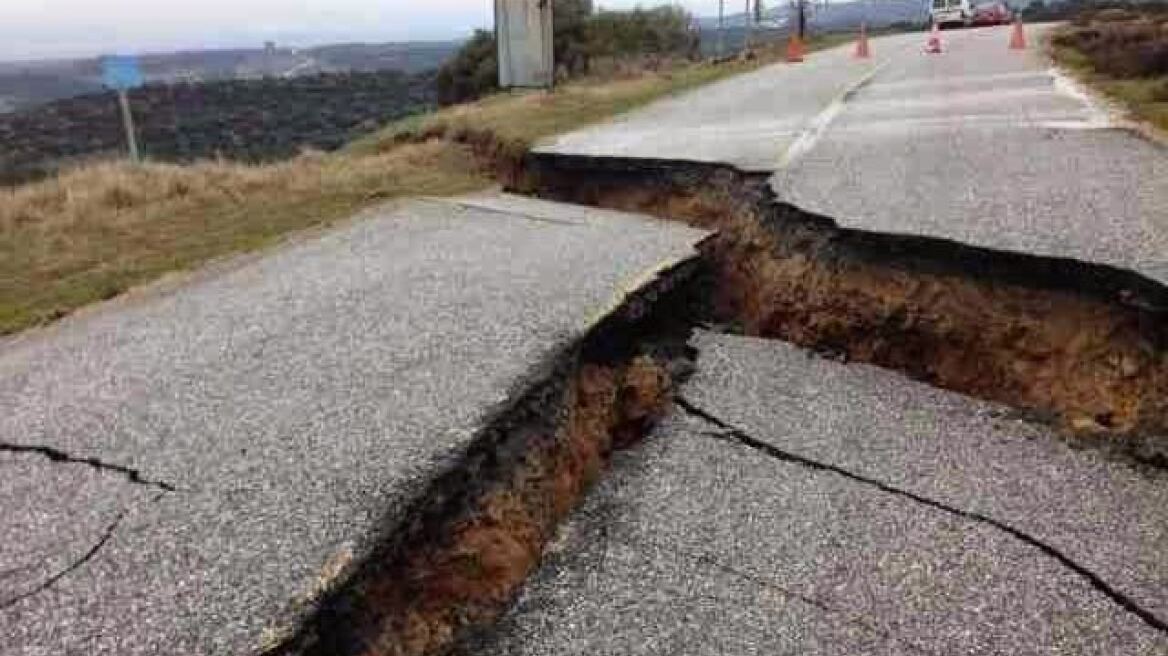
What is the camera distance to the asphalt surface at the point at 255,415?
3.65m

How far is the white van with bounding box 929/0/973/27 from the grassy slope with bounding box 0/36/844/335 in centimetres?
2966

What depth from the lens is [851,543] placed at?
14.3 feet

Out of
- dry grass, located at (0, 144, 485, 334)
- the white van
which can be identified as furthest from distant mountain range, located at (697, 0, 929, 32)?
dry grass, located at (0, 144, 485, 334)

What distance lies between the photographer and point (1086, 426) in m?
5.43

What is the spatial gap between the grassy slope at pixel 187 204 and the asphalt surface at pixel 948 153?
135 cm

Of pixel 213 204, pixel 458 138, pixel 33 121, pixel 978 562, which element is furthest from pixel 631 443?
pixel 33 121

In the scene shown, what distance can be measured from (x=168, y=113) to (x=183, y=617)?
3293 cm

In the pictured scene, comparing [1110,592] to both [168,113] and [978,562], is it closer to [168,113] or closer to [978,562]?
[978,562]

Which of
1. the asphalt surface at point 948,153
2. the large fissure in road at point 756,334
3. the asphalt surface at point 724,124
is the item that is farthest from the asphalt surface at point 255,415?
the asphalt surface at point 724,124

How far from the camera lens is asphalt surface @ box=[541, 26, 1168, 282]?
22.0ft

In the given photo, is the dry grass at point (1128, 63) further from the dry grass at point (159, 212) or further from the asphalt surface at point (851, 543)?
the dry grass at point (159, 212)

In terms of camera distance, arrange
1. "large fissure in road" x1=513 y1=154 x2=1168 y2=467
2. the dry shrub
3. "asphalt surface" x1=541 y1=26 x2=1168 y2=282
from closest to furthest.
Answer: "large fissure in road" x1=513 y1=154 x2=1168 y2=467 < "asphalt surface" x1=541 y1=26 x2=1168 y2=282 < the dry shrub

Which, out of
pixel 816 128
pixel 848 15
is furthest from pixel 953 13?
pixel 848 15

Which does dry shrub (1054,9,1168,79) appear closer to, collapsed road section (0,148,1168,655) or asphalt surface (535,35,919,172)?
asphalt surface (535,35,919,172)
